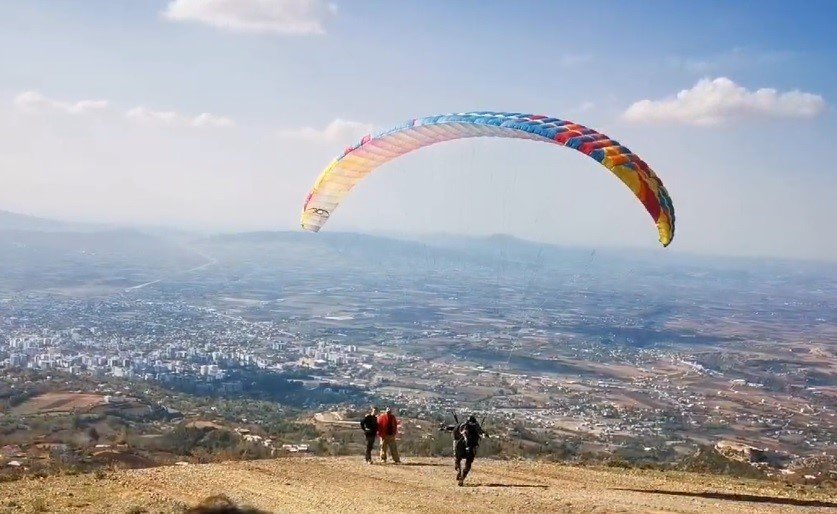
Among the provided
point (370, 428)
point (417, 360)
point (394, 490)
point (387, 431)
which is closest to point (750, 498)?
point (394, 490)

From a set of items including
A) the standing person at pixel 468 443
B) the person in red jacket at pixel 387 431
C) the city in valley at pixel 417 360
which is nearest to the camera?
the standing person at pixel 468 443

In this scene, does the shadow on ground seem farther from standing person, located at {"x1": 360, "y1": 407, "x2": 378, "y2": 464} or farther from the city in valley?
the city in valley

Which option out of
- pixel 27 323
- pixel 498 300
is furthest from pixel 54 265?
pixel 498 300

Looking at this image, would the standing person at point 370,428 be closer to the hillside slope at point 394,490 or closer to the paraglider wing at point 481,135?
the hillside slope at point 394,490

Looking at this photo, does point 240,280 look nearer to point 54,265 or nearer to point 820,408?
point 54,265

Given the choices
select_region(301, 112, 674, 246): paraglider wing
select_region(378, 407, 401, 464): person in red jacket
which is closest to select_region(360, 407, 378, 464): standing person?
select_region(378, 407, 401, 464): person in red jacket

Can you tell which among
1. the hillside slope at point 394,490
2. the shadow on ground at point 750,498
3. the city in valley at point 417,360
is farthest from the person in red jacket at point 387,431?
the shadow on ground at point 750,498

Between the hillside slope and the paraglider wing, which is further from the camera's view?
the paraglider wing
